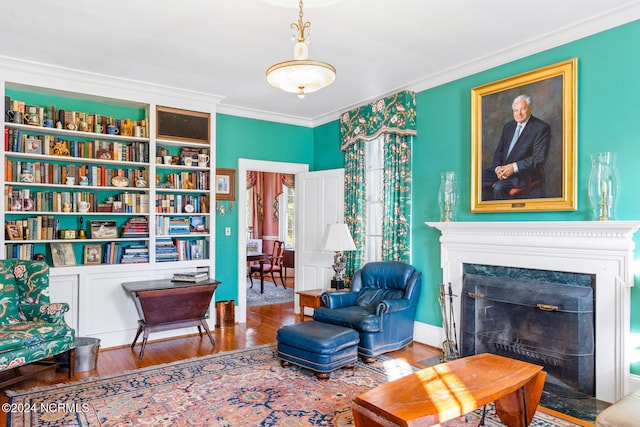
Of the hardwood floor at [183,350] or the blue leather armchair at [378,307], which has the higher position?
the blue leather armchair at [378,307]

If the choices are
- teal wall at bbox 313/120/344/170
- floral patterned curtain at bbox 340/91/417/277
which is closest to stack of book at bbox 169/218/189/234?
floral patterned curtain at bbox 340/91/417/277

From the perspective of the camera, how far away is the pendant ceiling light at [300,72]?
93.6 inches

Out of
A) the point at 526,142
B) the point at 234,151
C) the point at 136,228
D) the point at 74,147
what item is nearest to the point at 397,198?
the point at 526,142

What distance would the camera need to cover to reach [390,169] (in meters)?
4.64

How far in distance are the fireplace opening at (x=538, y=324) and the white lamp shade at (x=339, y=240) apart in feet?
4.31

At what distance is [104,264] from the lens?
433 cm

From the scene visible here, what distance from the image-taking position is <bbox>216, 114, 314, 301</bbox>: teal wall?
17.3ft

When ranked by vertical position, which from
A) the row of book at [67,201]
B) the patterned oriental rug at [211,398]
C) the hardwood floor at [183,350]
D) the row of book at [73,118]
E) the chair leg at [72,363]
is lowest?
the hardwood floor at [183,350]

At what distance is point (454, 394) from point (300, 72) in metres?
1.91

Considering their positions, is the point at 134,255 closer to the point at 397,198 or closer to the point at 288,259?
the point at 397,198

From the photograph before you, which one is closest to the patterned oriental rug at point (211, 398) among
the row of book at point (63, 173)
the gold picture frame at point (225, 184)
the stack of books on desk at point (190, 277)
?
the stack of books on desk at point (190, 277)

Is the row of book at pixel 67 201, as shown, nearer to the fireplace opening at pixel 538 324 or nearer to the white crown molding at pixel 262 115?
the white crown molding at pixel 262 115

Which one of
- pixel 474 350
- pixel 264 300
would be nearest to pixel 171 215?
pixel 264 300

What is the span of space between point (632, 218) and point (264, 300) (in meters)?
5.12
